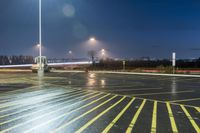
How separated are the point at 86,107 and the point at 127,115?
1.99 m

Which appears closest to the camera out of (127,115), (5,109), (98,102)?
(127,115)

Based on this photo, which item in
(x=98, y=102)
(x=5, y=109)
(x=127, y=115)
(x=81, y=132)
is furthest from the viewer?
(x=98, y=102)

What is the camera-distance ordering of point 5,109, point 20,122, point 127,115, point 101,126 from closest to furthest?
point 101,126, point 20,122, point 127,115, point 5,109

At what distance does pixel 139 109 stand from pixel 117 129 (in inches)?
112

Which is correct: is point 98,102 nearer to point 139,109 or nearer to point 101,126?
point 139,109

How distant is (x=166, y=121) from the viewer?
24.0 feet

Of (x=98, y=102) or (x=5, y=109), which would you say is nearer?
(x=5, y=109)

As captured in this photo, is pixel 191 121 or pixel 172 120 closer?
pixel 191 121

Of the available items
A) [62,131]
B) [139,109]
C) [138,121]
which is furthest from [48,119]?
[139,109]

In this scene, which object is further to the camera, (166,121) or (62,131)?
(166,121)

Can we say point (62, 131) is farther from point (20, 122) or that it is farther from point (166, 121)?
point (166, 121)

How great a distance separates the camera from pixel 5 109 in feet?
29.8

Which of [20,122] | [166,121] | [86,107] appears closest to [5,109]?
[20,122]

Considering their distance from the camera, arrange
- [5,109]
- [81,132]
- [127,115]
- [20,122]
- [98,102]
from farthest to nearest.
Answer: [98,102] < [5,109] < [127,115] < [20,122] < [81,132]
